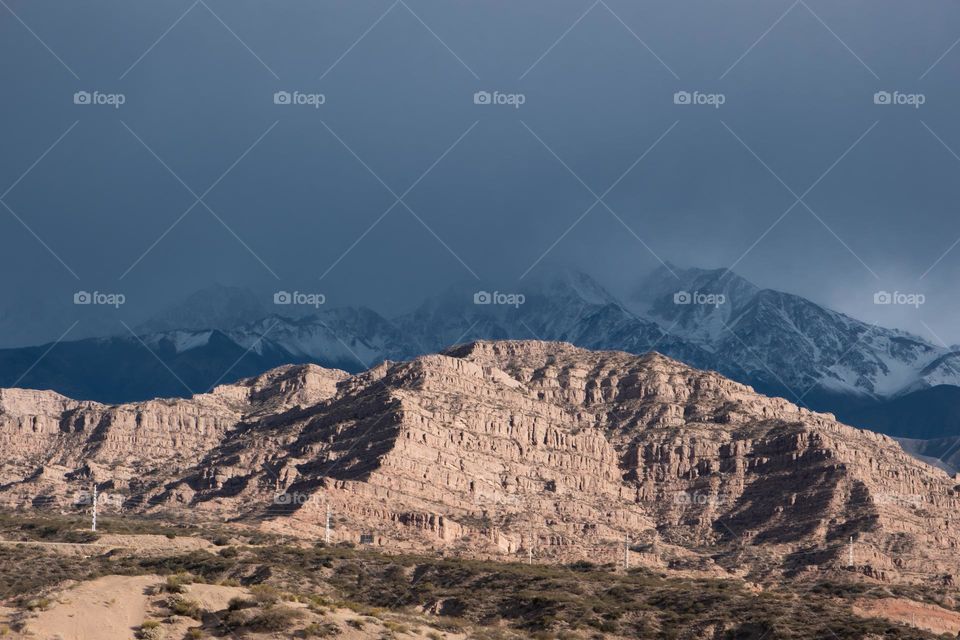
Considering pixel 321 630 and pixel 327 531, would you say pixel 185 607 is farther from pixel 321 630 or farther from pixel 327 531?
pixel 327 531

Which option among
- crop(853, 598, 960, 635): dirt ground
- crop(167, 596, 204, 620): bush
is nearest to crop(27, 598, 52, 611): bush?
crop(167, 596, 204, 620): bush

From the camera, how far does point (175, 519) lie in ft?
570

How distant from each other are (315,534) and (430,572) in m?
37.7

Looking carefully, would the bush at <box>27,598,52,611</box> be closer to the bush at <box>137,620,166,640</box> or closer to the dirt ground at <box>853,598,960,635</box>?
the bush at <box>137,620,166,640</box>

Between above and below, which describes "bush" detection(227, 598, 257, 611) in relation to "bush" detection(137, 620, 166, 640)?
above

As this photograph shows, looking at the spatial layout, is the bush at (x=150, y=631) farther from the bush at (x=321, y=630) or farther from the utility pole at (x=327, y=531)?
the utility pole at (x=327, y=531)

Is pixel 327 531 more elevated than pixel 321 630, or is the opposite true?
pixel 327 531

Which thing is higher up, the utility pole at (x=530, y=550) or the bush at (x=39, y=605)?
the utility pole at (x=530, y=550)

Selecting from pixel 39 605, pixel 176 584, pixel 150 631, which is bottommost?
pixel 150 631

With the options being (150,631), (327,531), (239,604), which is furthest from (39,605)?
(327,531)

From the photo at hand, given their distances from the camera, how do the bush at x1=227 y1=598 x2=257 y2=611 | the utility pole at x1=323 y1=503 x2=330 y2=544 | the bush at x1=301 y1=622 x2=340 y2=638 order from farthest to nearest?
1. the utility pole at x1=323 y1=503 x2=330 y2=544
2. the bush at x1=227 y1=598 x2=257 y2=611
3. the bush at x1=301 y1=622 x2=340 y2=638

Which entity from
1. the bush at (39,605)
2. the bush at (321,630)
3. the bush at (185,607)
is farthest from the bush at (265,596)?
the bush at (39,605)

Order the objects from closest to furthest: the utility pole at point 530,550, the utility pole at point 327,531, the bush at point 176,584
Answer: the bush at point 176,584, the utility pole at point 327,531, the utility pole at point 530,550

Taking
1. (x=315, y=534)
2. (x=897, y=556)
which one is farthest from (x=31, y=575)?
(x=897, y=556)
